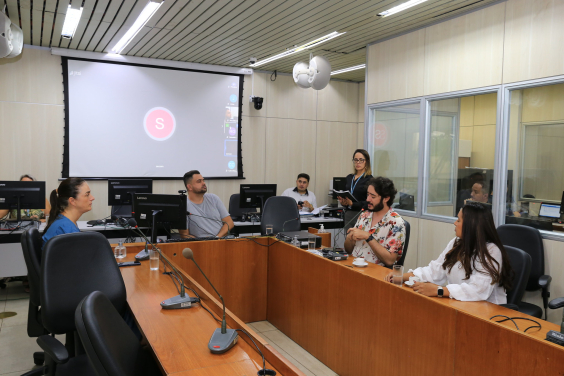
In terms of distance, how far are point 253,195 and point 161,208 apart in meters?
1.62

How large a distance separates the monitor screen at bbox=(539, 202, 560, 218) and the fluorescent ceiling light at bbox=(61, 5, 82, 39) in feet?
16.4

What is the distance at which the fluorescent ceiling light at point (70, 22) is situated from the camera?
14.7 feet

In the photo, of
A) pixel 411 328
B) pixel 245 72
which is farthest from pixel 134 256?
pixel 245 72

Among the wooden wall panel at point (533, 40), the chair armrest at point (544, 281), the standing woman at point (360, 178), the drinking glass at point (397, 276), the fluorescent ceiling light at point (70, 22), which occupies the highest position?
the fluorescent ceiling light at point (70, 22)

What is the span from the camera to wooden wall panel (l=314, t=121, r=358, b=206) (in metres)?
7.97

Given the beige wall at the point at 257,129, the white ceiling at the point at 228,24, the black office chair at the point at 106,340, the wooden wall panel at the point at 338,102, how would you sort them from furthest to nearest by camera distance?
the wooden wall panel at the point at 338,102, the beige wall at the point at 257,129, the white ceiling at the point at 228,24, the black office chair at the point at 106,340

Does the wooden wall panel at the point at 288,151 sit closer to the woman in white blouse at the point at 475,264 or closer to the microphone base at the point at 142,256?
the microphone base at the point at 142,256

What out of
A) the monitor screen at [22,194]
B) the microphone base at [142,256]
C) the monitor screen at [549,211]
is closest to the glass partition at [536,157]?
the monitor screen at [549,211]

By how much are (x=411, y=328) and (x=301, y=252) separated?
1295mm

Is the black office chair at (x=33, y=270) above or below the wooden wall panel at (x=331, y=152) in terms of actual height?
below

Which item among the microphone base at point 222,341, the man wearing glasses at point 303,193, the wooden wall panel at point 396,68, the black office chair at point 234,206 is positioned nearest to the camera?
the microphone base at point 222,341

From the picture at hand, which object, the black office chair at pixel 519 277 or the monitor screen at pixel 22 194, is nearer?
the black office chair at pixel 519 277

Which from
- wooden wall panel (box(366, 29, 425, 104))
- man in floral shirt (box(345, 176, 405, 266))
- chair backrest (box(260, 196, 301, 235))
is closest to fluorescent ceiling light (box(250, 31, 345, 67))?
wooden wall panel (box(366, 29, 425, 104))

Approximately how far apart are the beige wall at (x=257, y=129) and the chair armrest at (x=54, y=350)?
15.2ft
